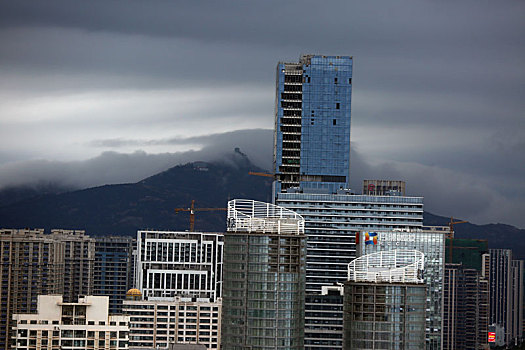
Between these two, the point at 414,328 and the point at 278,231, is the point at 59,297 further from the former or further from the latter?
the point at 414,328

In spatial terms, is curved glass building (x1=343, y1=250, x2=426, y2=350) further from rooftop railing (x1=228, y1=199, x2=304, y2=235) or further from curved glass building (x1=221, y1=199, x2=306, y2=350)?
rooftop railing (x1=228, y1=199, x2=304, y2=235)

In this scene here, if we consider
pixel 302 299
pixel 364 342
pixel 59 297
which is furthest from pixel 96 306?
pixel 364 342

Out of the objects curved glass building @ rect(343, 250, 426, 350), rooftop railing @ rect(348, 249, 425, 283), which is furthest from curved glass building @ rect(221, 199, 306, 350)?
curved glass building @ rect(343, 250, 426, 350)

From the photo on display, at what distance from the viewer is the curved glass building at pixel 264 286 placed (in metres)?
146

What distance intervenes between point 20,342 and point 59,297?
25.1ft

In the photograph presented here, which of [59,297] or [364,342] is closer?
[364,342]

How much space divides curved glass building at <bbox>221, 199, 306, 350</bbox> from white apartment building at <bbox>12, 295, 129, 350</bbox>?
52.1 ft

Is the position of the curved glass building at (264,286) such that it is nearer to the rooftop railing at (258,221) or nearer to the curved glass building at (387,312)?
the rooftop railing at (258,221)

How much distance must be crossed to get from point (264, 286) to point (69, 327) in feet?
87.0

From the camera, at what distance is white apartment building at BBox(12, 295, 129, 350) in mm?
151250

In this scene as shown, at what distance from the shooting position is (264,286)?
482 feet

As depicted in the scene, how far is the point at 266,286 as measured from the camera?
147m

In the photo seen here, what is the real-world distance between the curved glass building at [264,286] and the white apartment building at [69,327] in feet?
52.1

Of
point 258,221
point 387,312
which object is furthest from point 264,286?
point 387,312
